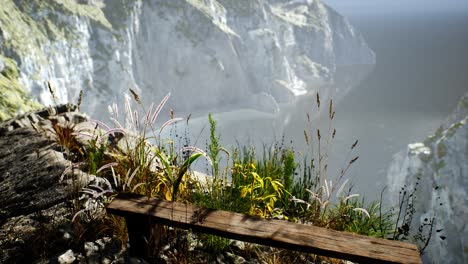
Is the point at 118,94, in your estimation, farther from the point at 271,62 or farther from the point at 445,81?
the point at 445,81

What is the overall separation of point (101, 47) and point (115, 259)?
237 ft

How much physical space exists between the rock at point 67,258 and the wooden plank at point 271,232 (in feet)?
1.42

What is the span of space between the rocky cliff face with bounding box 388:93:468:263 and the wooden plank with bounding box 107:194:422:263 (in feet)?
66.1

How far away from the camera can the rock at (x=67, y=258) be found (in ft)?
7.93

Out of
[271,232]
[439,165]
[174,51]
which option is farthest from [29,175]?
[174,51]

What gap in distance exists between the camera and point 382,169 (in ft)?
239

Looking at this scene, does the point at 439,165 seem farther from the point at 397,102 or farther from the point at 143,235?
the point at 397,102

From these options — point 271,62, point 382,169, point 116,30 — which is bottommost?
point 382,169

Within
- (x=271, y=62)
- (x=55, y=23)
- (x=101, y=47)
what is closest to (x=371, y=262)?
(x=55, y=23)

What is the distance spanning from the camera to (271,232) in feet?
7.49

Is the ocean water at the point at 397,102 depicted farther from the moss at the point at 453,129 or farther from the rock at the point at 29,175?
the rock at the point at 29,175

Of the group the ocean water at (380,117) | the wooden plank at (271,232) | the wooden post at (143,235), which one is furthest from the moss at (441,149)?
the wooden post at (143,235)

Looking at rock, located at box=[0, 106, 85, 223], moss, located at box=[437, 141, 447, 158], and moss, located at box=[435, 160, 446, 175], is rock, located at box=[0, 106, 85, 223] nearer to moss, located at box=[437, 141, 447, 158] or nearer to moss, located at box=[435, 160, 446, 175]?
moss, located at box=[435, 160, 446, 175]

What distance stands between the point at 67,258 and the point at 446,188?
30.6 m
